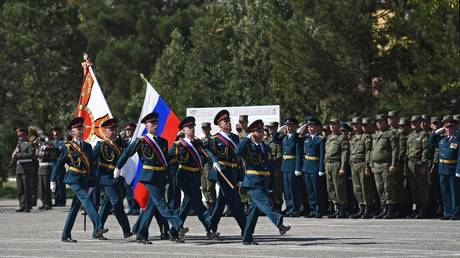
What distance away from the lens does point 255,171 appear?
17.2 meters

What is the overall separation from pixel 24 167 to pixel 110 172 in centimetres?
922

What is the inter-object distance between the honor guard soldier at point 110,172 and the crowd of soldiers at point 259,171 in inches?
0.6

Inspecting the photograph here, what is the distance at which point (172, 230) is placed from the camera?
1780cm

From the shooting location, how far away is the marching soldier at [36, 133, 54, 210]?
2836cm

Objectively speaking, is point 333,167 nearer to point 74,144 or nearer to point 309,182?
point 309,182

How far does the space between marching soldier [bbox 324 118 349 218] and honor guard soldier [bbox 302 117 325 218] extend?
0.13 meters

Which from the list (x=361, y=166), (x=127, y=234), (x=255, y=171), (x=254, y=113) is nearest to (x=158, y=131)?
(x=127, y=234)

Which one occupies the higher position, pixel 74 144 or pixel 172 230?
pixel 74 144

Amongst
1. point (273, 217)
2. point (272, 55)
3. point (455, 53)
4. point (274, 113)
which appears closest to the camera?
point (273, 217)

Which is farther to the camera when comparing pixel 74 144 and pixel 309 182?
pixel 309 182

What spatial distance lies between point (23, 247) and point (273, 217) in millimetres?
3445

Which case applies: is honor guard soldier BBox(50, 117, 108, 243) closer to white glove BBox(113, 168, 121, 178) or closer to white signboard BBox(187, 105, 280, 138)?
white glove BBox(113, 168, 121, 178)

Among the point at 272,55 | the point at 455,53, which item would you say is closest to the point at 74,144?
the point at 455,53

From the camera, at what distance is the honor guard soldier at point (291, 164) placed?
77.7ft
